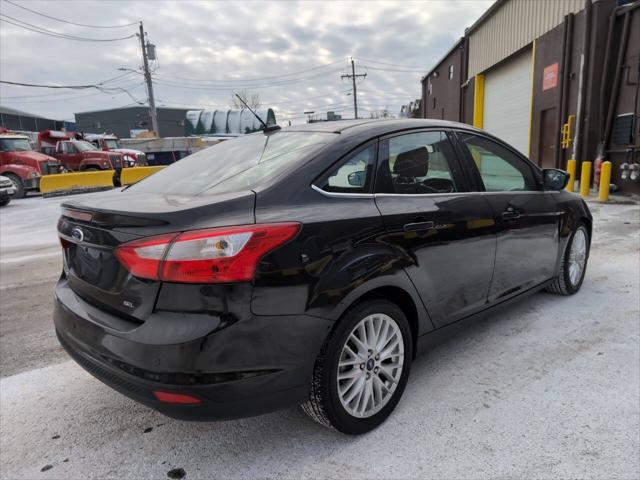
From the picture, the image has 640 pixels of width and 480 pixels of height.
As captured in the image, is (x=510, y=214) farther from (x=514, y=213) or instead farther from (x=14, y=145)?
(x=14, y=145)

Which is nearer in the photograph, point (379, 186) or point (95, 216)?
point (95, 216)

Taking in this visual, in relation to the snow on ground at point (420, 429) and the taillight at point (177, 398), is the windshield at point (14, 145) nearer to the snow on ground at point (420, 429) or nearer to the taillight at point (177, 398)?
the snow on ground at point (420, 429)

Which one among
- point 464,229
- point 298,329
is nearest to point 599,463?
point 464,229

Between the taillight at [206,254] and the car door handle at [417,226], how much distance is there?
843 mm

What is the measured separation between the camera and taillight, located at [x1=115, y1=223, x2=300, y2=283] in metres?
1.84

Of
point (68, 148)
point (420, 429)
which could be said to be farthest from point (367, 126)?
point (68, 148)

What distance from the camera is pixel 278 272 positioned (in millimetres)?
1923

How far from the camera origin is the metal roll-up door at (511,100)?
17.4 meters

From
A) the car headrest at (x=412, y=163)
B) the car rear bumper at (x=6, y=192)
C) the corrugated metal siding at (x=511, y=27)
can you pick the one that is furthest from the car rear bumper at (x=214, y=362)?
the corrugated metal siding at (x=511, y=27)

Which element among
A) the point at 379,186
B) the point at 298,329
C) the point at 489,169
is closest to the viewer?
the point at 298,329

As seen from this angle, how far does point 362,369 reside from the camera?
2.32 metres

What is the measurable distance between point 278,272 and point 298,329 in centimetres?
27

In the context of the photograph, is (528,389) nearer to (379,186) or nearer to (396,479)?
(396,479)

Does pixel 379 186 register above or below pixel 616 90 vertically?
below
